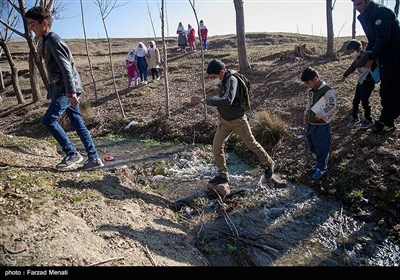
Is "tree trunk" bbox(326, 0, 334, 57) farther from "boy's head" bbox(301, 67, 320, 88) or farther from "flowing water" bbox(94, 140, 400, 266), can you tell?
"boy's head" bbox(301, 67, 320, 88)

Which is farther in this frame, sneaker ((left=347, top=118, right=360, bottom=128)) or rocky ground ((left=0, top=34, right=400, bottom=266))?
sneaker ((left=347, top=118, right=360, bottom=128))

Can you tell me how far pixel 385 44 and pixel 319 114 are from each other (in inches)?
55.3

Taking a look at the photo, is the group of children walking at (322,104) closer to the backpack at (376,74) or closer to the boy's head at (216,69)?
the backpack at (376,74)

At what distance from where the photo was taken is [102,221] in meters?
3.53

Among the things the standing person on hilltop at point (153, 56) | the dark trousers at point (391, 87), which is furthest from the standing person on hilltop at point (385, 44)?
the standing person on hilltop at point (153, 56)

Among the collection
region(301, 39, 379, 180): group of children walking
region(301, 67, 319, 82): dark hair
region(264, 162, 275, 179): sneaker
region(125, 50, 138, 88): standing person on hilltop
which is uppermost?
region(125, 50, 138, 88): standing person on hilltop

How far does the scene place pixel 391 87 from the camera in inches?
188

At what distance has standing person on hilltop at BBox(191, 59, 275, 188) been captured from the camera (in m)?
4.11

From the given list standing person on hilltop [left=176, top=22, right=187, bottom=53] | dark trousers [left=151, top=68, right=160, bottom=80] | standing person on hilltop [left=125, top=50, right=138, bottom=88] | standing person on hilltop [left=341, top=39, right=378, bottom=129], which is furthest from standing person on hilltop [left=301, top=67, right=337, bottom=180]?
standing person on hilltop [left=176, top=22, right=187, bottom=53]

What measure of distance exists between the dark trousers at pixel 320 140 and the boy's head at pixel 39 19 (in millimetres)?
4190

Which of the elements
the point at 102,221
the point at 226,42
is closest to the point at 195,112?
the point at 102,221

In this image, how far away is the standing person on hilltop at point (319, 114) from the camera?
4.45m
